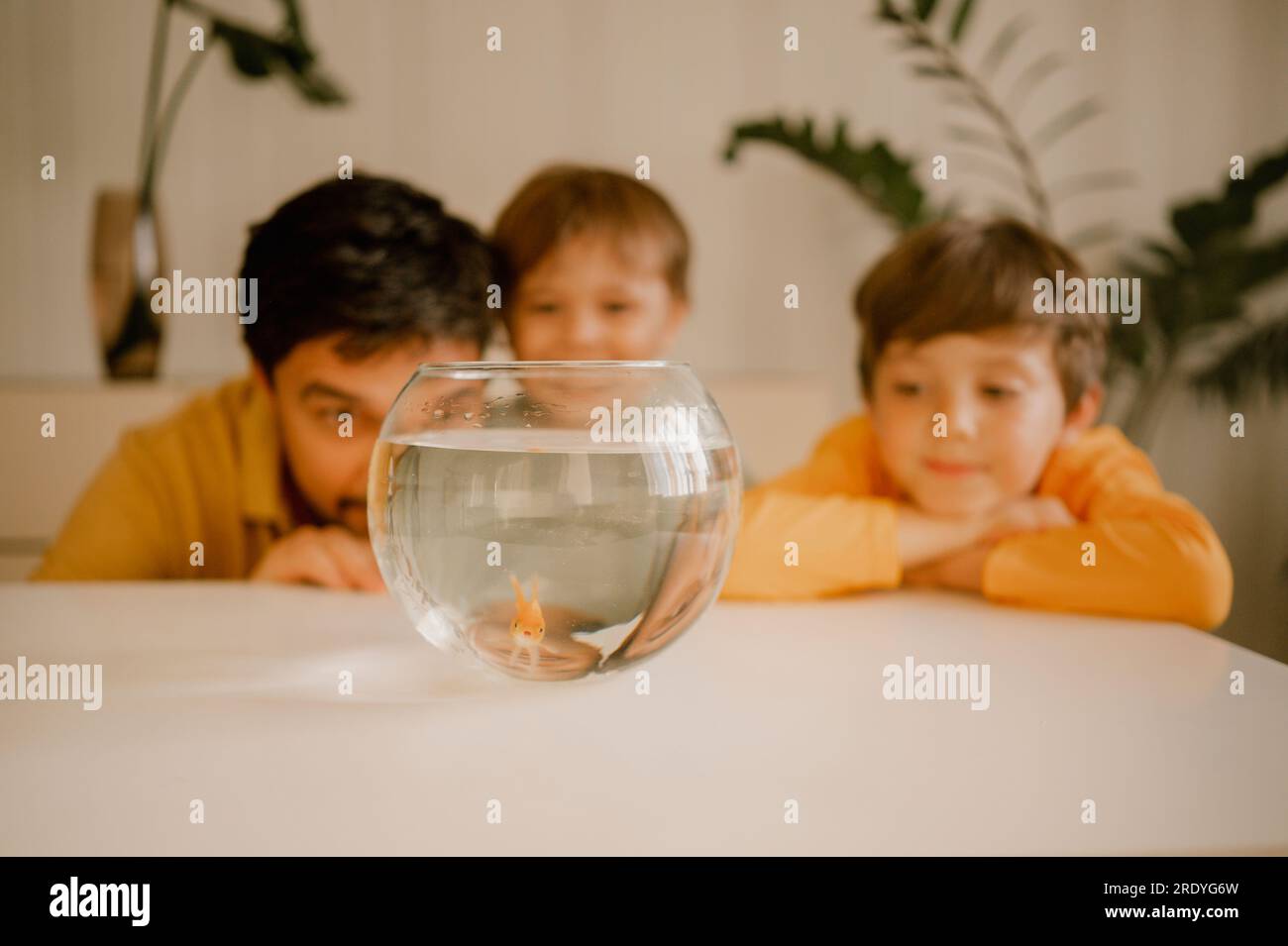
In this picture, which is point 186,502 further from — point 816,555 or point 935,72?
point 935,72

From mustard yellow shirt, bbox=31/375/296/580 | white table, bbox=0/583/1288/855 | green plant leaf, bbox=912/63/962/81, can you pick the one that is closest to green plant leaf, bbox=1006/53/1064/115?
green plant leaf, bbox=912/63/962/81

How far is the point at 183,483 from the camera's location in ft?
3.47

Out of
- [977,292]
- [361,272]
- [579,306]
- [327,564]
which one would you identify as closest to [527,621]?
[327,564]

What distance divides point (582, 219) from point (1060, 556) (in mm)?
730

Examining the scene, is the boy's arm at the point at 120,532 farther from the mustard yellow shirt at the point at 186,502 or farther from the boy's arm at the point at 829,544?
the boy's arm at the point at 829,544

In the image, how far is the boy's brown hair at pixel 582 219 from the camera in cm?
114

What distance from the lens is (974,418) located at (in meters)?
0.87

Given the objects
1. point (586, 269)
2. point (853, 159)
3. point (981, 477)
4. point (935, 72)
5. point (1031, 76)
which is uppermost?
point (1031, 76)

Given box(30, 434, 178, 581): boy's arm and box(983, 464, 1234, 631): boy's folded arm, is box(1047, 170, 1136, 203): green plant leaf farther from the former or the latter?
box(30, 434, 178, 581): boy's arm

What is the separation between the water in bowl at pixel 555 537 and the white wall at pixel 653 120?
167cm

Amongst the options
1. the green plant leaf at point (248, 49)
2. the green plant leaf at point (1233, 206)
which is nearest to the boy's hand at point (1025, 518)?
the green plant leaf at point (1233, 206)
